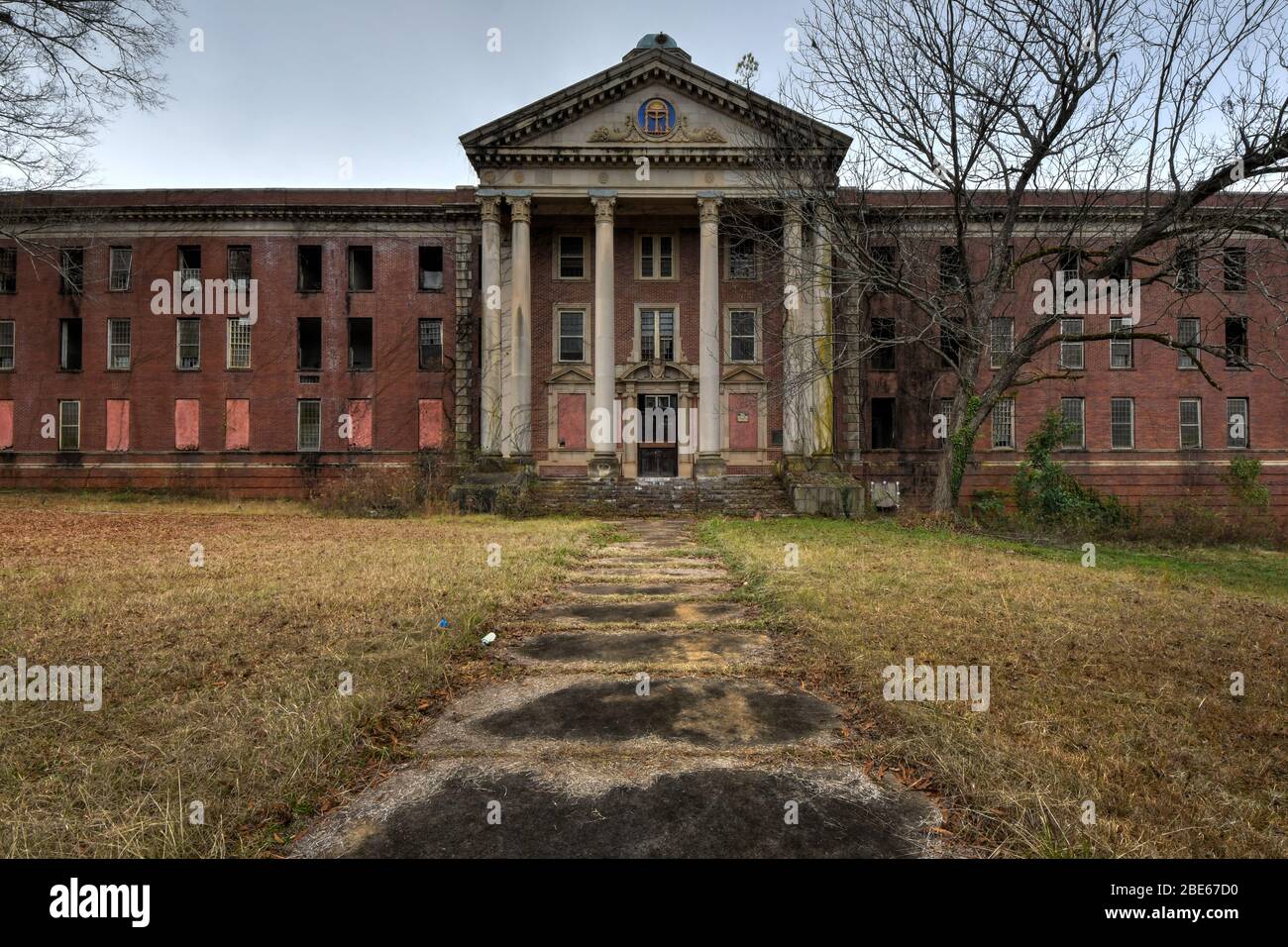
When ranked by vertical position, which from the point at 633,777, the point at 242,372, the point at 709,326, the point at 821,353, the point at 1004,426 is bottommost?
the point at 633,777

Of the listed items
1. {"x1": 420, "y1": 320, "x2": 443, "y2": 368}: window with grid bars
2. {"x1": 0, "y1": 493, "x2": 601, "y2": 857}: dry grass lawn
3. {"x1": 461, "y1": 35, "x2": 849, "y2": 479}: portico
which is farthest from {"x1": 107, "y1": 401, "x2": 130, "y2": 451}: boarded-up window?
{"x1": 0, "y1": 493, "x2": 601, "y2": 857}: dry grass lawn

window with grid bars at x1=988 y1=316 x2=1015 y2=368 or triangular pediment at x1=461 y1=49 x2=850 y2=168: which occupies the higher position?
triangular pediment at x1=461 y1=49 x2=850 y2=168

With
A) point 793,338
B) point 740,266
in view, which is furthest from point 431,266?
point 793,338

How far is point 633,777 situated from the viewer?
11.3ft

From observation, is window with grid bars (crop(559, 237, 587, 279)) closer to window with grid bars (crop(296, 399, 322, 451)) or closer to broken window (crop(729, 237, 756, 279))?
broken window (crop(729, 237, 756, 279))

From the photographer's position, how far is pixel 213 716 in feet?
13.3

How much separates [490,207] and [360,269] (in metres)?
10.1

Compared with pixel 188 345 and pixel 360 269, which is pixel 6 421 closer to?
pixel 188 345

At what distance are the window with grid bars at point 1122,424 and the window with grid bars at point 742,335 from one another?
59.6 feet

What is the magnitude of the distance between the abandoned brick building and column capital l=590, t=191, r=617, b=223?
2948 millimetres

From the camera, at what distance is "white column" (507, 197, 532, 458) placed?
2688cm

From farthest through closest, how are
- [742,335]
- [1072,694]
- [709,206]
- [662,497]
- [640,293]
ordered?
1. [640,293]
2. [742,335]
3. [709,206]
4. [662,497]
5. [1072,694]

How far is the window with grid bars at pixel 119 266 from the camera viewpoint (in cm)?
3294

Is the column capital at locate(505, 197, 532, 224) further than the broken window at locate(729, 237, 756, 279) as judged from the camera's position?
No
